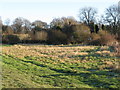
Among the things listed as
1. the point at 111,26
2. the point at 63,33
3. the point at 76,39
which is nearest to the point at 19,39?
the point at 63,33

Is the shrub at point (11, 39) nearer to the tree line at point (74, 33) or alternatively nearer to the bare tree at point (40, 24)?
the tree line at point (74, 33)

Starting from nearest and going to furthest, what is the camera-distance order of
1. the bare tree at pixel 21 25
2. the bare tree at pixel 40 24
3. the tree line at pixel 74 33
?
the tree line at pixel 74 33, the bare tree at pixel 40 24, the bare tree at pixel 21 25

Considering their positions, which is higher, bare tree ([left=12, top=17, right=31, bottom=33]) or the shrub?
bare tree ([left=12, top=17, right=31, bottom=33])

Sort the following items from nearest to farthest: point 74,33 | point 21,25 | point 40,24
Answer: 1. point 74,33
2. point 40,24
3. point 21,25

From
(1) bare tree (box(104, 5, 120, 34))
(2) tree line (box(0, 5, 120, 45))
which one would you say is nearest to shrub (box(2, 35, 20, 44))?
(2) tree line (box(0, 5, 120, 45))

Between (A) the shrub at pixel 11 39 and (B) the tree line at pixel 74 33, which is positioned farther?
(A) the shrub at pixel 11 39

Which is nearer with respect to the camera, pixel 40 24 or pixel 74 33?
pixel 74 33

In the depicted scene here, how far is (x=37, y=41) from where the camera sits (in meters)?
37.8

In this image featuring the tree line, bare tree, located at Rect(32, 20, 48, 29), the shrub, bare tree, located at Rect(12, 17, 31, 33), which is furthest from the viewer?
bare tree, located at Rect(12, 17, 31, 33)

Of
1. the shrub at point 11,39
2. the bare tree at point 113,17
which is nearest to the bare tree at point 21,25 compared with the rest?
the shrub at point 11,39

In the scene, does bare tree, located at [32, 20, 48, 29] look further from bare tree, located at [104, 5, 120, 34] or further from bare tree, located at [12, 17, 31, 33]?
bare tree, located at [104, 5, 120, 34]

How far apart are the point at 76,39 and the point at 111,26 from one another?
10972 mm

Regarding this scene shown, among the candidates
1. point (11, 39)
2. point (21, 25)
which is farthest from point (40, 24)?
point (11, 39)

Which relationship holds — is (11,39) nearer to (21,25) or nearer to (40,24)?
(40,24)
